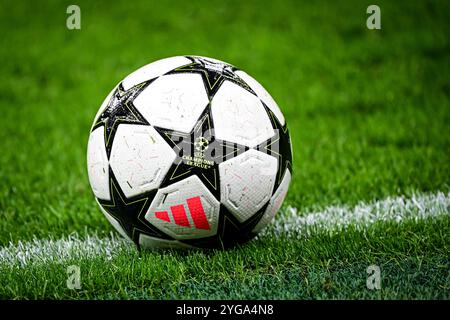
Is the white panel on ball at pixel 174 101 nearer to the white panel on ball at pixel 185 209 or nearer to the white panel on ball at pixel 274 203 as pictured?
the white panel on ball at pixel 185 209

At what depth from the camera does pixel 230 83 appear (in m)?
3.20

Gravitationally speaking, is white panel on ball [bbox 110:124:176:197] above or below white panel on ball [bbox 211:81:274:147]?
below

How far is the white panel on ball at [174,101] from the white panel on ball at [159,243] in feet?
2.20

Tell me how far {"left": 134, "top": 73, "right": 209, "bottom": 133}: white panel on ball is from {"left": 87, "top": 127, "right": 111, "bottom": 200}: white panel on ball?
32cm

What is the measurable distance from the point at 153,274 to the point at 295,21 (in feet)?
24.4

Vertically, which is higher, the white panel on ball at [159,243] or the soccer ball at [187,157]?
the soccer ball at [187,157]

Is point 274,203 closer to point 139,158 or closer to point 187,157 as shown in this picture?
point 187,157

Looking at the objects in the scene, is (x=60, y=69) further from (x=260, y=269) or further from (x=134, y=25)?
(x=260, y=269)

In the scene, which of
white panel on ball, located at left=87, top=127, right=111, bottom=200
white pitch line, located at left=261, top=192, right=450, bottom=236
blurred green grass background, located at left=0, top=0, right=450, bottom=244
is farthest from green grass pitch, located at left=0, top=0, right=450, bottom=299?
white panel on ball, located at left=87, top=127, right=111, bottom=200

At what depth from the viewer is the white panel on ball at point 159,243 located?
318cm

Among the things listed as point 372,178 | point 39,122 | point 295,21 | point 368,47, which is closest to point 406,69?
point 368,47

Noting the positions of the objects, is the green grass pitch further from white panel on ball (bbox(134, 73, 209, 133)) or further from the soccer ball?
white panel on ball (bbox(134, 73, 209, 133))

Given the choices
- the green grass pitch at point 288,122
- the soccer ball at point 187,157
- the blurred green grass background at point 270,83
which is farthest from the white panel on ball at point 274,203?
the blurred green grass background at point 270,83

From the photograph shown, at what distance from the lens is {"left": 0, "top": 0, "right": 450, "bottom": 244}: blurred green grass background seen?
4617 millimetres
